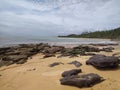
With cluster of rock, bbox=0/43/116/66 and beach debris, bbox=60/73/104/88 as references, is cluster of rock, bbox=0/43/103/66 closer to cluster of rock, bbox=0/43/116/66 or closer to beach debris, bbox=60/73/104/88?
cluster of rock, bbox=0/43/116/66

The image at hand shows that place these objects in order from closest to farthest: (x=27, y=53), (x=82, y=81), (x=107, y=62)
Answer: (x=82, y=81)
(x=107, y=62)
(x=27, y=53)

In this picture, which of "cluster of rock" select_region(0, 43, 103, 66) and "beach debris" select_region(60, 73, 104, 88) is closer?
"beach debris" select_region(60, 73, 104, 88)

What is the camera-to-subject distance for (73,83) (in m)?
8.64

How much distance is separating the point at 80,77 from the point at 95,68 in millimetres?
2210

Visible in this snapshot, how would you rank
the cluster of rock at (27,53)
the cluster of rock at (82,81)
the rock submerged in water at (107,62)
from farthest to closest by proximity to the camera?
1. the cluster of rock at (27,53)
2. the rock submerged in water at (107,62)
3. the cluster of rock at (82,81)

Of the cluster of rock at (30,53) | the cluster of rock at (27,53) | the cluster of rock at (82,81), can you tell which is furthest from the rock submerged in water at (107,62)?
the cluster of rock at (27,53)

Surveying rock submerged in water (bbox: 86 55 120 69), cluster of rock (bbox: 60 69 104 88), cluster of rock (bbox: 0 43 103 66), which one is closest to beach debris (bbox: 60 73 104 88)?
cluster of rock (bbox: 60 69 104 88)

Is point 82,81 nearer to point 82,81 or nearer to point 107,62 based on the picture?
point 82,81

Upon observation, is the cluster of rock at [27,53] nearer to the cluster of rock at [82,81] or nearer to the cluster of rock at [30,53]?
the cluster of rock at [30,53]

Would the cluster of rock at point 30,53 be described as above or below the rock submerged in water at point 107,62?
below

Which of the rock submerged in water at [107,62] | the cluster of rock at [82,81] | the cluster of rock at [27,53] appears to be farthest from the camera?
the cluster of rock at [27,53]

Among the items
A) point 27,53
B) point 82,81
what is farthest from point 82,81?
point 27,53

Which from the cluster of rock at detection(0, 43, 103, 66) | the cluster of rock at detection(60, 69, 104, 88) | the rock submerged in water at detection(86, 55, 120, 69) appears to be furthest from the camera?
the cluster of rock at detection(0, 43, 103, 66)

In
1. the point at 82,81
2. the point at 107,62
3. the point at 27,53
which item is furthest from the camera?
the point at 27,53
